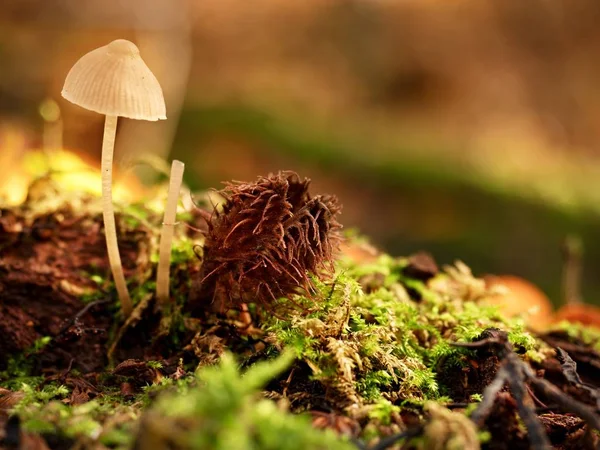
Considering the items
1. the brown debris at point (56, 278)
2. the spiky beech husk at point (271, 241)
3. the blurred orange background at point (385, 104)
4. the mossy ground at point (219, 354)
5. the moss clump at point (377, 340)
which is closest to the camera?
the mossy ground at point (219, 354)

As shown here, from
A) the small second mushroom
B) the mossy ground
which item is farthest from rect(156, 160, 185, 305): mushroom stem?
the small second mushroom

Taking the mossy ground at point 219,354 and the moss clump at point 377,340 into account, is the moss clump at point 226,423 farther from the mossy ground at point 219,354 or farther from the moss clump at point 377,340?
the moss clump at point 377,340

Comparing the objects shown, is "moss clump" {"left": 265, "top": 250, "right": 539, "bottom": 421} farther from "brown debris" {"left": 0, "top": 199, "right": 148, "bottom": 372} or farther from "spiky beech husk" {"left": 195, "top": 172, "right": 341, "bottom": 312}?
"brown debris" {"left": 0, "top": 199, "right": 148, "bottom": 372}

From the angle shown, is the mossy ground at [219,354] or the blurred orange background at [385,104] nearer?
the mossy ground at [219,354]

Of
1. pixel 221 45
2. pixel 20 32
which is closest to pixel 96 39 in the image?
pixel 20 32

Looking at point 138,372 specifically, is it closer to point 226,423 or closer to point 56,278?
point 56,278

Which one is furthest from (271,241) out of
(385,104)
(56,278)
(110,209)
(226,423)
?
(385,104)

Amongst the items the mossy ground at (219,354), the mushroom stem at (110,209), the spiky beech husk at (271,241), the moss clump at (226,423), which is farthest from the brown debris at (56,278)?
the moss clump at (226,423)
